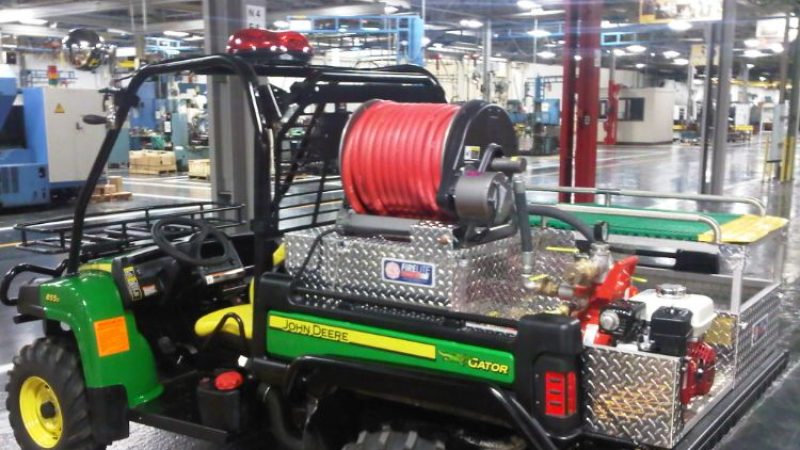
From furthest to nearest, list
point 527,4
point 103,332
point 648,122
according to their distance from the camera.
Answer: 1. point 648,122
2. point 527,4
3. point 103,332

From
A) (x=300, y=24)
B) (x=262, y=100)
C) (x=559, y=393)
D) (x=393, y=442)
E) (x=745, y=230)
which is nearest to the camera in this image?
(x=559, y=393)

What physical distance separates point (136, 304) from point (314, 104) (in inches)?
49.9

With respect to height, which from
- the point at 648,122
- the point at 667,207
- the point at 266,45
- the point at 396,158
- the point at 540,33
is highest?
the point at 540,33

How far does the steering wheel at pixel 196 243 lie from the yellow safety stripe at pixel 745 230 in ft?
7.82

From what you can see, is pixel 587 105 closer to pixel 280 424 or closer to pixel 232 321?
pixel 232 321

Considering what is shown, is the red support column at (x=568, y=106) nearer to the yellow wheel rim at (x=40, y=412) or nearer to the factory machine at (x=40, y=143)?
the factory machine at (x=40, y=143)

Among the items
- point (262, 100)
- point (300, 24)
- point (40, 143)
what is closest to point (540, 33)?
point (300, 24)

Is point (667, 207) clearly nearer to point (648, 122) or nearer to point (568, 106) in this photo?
point (568, 106)

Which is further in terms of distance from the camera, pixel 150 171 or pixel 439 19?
pixel 439 19

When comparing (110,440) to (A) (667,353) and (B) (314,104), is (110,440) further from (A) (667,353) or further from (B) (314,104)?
(A) (667,353)

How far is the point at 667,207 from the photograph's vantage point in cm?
1392

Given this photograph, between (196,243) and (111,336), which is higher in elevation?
(196,243)

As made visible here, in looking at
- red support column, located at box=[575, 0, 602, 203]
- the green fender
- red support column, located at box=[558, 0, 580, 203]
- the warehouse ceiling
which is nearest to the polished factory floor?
the green fender

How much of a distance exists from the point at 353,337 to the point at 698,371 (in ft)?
4.22
